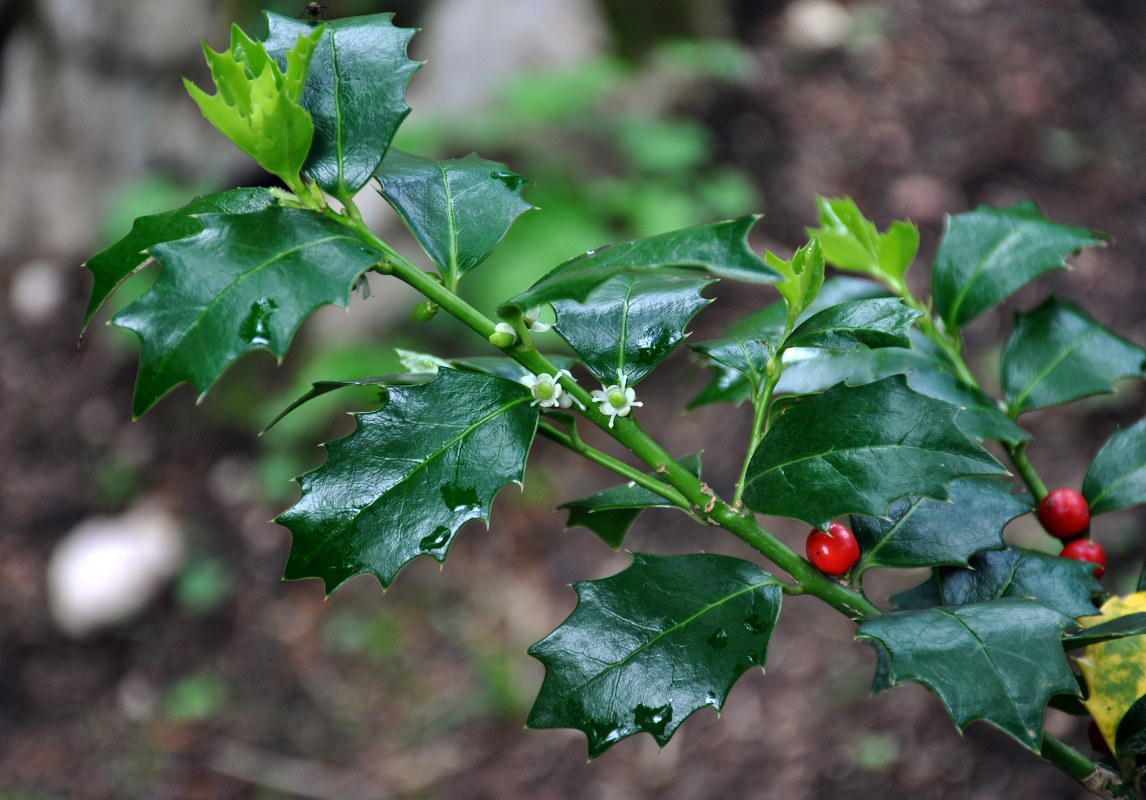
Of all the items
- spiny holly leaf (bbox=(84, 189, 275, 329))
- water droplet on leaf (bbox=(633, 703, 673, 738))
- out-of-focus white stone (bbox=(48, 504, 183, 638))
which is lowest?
out-of-focus white stone (bbox=(48, 504, 183, 638))

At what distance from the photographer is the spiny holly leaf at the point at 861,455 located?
0.71 m

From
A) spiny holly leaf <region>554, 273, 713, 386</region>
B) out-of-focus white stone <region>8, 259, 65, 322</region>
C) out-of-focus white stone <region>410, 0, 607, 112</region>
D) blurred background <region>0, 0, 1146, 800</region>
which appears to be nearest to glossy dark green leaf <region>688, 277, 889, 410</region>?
spiny holly leaf <region>554, 273, 713, 386</region>

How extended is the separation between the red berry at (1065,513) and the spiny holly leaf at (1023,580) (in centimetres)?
10

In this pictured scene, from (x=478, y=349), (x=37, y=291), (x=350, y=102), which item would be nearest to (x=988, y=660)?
(x=350, y=102)

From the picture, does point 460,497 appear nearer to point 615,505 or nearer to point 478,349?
point 615,505

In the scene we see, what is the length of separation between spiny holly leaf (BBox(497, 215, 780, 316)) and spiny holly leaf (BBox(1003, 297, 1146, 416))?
23.2 inches

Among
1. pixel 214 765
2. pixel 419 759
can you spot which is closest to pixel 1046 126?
pixel 419 759

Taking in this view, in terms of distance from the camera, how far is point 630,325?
0.85 m

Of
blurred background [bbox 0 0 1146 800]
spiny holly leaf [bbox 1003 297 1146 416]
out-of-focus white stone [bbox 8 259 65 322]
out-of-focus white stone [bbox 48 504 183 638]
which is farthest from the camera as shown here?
out-of-focus white stone [bbox 8 259 65 322]

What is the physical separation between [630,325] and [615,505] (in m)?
0.17

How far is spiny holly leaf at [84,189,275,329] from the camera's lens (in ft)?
2.32

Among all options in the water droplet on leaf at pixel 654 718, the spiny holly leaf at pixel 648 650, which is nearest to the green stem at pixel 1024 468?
the spiny holly leaf at pixel 648 650

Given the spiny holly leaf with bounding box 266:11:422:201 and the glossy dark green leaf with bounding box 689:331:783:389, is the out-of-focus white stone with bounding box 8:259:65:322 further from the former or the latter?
the glossy dark green leaf with bounding box 689:331:783:389

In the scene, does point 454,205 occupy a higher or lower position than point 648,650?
higher
